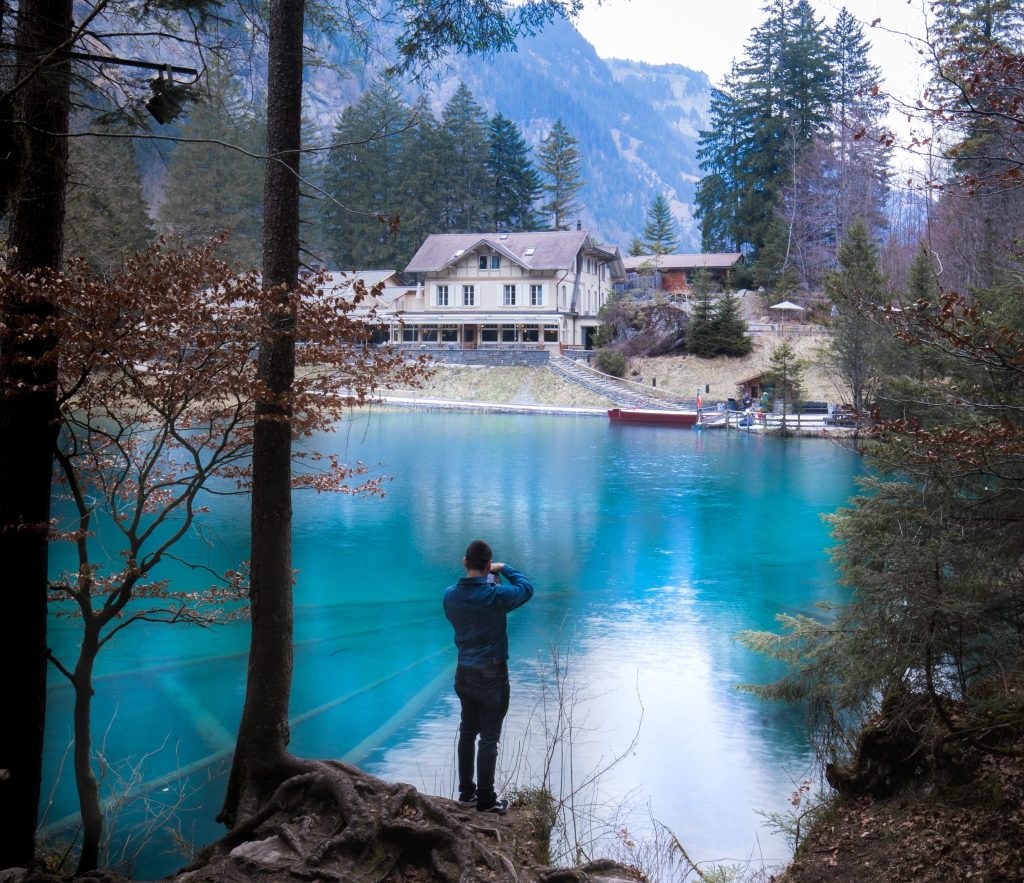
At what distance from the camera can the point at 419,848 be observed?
5.23 meters

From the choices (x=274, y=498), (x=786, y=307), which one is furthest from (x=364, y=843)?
(x=786, y=307)

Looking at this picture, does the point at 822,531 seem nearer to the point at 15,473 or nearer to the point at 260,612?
the point at 260,612

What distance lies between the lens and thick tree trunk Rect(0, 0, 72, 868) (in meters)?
5.09

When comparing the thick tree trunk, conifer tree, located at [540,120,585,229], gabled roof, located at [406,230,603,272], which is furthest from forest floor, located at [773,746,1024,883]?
conifer tree, located at [540,120,585,229]

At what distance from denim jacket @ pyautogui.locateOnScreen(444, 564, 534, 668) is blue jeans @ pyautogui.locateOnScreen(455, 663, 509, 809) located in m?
0.08

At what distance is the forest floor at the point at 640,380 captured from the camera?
48.6 metres

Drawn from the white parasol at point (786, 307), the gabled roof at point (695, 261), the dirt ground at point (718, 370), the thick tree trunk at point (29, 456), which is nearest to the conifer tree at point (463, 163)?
the gabled roof at point (695, 261)

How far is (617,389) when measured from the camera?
162 feet

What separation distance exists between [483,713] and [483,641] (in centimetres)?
48

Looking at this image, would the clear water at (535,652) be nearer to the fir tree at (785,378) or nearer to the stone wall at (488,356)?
the fir tree at (785,378)

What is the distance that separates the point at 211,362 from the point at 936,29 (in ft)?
14.2

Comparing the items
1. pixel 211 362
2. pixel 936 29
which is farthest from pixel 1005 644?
pixel 211 362

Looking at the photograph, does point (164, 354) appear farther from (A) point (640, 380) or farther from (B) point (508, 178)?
(B) point (508, 178)

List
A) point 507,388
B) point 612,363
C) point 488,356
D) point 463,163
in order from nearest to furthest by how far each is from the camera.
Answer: point 612,363, point 507,388, point 488,356, point 463,163
